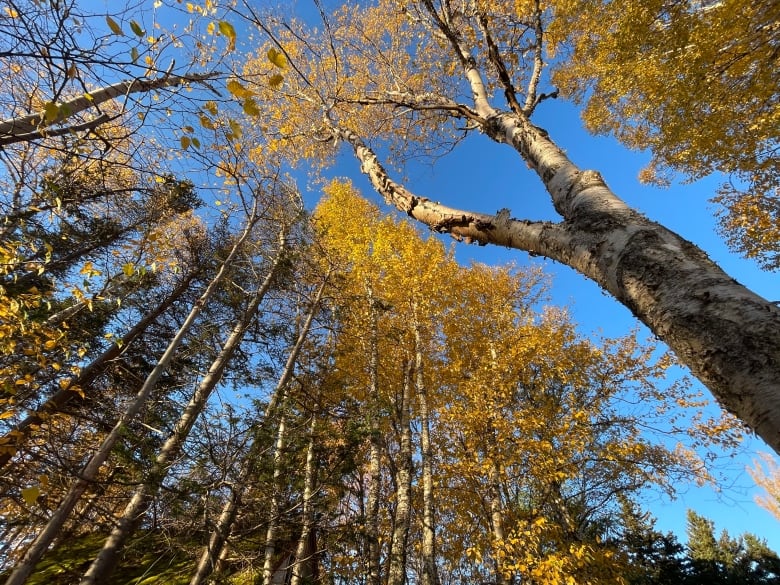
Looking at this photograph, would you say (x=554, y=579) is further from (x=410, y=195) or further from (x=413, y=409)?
(x=410, y=195)

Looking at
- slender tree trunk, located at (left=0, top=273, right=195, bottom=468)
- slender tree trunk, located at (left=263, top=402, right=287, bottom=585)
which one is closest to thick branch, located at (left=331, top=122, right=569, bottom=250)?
slender tree trunk, located at (left=263, top=402, right=287, bottom=585)

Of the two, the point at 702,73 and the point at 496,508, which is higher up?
the point at 702,73

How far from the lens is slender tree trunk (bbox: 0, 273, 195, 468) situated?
4.88 metres

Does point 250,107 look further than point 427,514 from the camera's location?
No

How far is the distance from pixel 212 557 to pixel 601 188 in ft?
15.4

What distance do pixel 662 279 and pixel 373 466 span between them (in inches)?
240

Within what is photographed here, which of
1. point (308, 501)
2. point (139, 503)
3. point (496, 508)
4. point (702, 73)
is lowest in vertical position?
point (139, 503)

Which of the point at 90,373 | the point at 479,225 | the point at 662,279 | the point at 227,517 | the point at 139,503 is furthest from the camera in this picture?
the point at 90,373

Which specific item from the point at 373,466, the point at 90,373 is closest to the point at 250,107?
the point at 373,466

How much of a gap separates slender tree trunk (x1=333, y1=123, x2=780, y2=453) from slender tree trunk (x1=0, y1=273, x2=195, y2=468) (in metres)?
4.68

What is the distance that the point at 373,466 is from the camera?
247 inches

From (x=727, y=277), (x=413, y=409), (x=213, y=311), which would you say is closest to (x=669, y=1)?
(x=727, y=277)

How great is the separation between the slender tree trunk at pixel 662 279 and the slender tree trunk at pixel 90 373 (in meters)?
4.68

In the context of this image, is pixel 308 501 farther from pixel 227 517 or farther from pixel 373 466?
pixel 373 466
